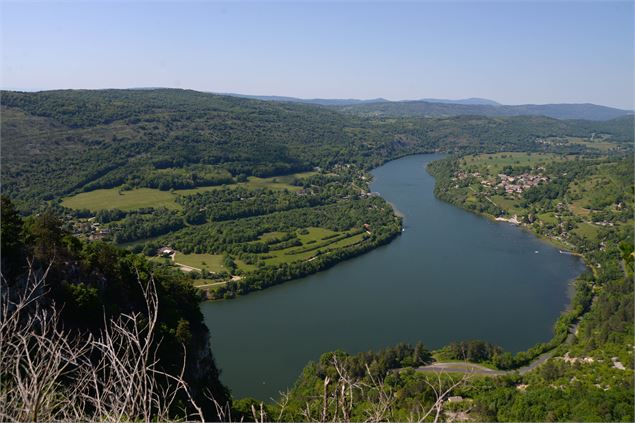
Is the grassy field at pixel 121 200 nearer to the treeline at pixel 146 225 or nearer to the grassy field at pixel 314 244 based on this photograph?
the treeline at pixel 146 225

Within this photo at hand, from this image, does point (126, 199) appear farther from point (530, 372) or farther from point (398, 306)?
point (530, 372)

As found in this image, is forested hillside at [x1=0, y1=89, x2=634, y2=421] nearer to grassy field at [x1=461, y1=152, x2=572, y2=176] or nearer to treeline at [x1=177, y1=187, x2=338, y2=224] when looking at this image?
treeline at [x1=177, y1=187, x2=338, y2=224]

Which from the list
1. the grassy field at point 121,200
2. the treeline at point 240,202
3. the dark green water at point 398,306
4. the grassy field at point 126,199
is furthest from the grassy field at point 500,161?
the grassy field at point 121,200

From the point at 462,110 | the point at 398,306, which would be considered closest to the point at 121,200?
the point at 398,306

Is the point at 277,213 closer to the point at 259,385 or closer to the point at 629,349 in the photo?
the point at 259,385

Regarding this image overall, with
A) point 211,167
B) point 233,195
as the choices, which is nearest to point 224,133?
point 211,167

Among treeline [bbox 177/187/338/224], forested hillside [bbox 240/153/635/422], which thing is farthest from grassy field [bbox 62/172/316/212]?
forested hillside [bbox 240/153/635/422]
